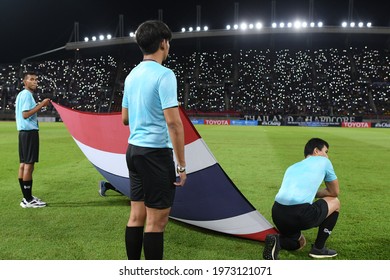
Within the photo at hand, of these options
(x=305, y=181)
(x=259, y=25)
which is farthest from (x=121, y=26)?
(x=305, y=181)

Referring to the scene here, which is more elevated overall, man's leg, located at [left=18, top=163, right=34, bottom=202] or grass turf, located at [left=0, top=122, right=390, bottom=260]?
man's leg, located at [left=18, top=163, right=34, bottom=202]

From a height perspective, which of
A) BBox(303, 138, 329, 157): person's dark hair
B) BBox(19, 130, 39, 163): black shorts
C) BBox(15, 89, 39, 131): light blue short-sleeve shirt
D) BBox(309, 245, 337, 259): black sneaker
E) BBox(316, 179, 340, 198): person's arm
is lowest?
BBox(309, 245, 337, 259): black sneaker

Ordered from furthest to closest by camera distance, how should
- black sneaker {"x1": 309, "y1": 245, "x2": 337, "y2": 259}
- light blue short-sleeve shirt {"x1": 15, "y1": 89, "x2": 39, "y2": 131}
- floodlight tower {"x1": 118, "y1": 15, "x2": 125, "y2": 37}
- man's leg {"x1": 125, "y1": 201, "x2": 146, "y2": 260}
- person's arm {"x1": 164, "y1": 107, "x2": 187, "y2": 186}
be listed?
floodlight tower {"x1": 118, "y1": 15, "x2": 125, "y2": 37} → light blue short-sleeve shirt {"x1": 15, "y1": 89, "x2": 39, "y2": 131} → black sneaker {"x1": 309, "y1": 245, "x2": 337, "y2": 259} → man's leg {"x1": 125, "y1": 201, "x2": 146, "y2": 260} → person's arm {"x1": 164, "y1": 107, "x2": 187, "y2": 186}

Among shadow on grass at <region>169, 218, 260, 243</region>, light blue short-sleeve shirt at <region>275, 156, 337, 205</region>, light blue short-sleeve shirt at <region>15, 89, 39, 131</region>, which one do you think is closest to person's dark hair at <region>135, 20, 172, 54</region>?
light blue short-sleeve shirt at <region>275, 156, 337, 205</region>

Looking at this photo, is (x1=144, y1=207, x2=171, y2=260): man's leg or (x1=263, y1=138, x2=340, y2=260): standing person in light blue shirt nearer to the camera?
(x1=144, y1=207, x2=171, y2=260): man's leg

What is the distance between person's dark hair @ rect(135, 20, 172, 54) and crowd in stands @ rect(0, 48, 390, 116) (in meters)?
39.4

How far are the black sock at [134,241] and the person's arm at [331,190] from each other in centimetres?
198

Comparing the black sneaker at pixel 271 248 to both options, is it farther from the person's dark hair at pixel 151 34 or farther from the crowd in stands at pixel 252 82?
the crowd in stands at pixel 252 82

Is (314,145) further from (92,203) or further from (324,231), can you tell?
(92,203)

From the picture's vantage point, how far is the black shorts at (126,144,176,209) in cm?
262

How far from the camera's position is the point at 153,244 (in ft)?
8.92

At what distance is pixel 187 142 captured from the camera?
3.43 meters

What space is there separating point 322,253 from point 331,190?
2.08 ft

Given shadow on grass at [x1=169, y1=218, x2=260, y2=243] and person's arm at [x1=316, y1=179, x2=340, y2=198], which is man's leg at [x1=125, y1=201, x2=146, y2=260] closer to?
shadow on grass at [x1=169, y1=218, x2=260, y2=243]
